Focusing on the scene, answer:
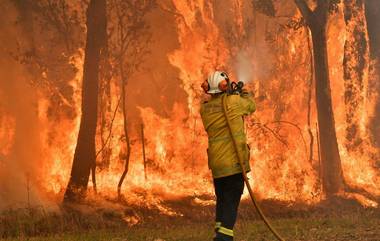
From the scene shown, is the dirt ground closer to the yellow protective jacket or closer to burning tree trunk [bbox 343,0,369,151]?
the yellow protective jacket

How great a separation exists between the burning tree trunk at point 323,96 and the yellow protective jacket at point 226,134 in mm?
7421

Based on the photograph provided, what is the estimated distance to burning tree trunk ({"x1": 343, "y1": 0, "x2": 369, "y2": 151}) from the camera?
13.5m

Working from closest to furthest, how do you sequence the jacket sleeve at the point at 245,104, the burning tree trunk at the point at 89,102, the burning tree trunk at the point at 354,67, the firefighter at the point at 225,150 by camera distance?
the firefighter at the point at 225,150 → the jacket sleeve at the point at 245,104 → the burning tree trunk at the point at 89,102 → the burning tree trunk at the point at 354,67

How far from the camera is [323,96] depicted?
1288cm

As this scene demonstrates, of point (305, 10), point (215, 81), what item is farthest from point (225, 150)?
point (305, 10)

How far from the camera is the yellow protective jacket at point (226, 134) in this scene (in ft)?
18.3

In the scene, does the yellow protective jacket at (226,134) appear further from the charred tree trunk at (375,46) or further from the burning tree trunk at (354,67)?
the charred tree trunk at (375,46)

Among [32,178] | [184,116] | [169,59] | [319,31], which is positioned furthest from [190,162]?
[319,31]

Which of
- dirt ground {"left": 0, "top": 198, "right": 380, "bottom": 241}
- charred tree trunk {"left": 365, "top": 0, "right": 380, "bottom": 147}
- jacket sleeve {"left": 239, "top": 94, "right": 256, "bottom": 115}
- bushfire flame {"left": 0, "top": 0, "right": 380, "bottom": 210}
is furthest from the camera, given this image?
charred tree trunk {"left": 365, "top": 0, "right": 380, "bottom": 147}

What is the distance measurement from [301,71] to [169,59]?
3403 mm

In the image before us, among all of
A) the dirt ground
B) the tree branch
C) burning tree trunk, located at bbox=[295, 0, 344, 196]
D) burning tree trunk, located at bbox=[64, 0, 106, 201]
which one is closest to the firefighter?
the dirt ground

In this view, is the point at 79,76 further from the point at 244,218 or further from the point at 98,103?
the point at 244,218

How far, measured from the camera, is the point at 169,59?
36.3 ft

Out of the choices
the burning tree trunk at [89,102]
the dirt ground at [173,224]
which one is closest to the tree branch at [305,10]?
the dirt ground at [173,224]
